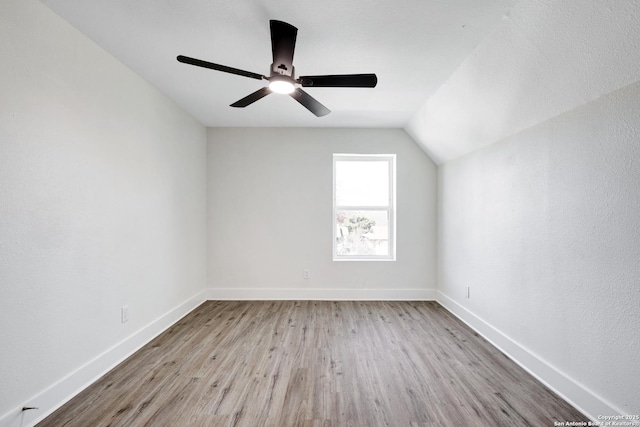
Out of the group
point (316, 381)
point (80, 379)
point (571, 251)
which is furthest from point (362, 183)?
point (80, 379)

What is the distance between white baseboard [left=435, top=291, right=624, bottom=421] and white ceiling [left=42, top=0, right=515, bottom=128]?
229 cm

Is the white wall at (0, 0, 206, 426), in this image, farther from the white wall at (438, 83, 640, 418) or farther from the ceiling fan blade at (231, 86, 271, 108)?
the white wall at (438, 83, 640, 418)

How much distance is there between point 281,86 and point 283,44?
→ 0.27m

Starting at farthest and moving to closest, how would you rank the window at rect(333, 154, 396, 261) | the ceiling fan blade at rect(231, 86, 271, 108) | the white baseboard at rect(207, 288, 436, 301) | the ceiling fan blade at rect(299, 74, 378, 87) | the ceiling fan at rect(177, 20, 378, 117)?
the window at rect(333, 154, 396, 261) → the white baseboard at rect(207, 288, 436, 301) → the ceiling fan blade at rect(231, 86, 271, 108) → the ceiling fan blade at rect(299, 74, 378, 87) → the ceiling fan at rect(177, 20, 378, 117)

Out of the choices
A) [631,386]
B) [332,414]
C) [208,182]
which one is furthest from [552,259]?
[208,182]

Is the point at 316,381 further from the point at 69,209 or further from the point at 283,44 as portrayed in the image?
the point at 283,44

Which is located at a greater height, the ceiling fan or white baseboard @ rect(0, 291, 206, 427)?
the ceiling fan

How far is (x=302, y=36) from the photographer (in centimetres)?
203

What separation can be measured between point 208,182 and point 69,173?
7.47 feet

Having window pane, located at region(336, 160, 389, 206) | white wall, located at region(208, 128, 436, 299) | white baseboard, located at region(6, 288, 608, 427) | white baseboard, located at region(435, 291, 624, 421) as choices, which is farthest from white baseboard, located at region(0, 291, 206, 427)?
white baseboard, located at region(435, 291, 624, 421)

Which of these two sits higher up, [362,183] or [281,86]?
[281,86]

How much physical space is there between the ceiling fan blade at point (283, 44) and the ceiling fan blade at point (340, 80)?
122 mm

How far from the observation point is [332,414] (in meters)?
1.77

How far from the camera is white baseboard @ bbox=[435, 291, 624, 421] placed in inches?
67.0
